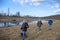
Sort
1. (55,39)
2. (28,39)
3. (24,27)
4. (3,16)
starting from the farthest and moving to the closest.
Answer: (3,16), (28,39), (55,39), (24,27)

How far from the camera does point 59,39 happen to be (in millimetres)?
14820

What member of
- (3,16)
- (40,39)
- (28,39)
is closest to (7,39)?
(28,39)

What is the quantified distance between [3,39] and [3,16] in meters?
77.5

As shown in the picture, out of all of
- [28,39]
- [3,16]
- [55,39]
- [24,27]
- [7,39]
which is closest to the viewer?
[24,27]

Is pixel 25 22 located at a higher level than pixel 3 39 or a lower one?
higher

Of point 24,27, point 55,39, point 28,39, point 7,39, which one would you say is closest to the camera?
point 24,27

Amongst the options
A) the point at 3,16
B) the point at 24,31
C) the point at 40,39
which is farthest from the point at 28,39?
the point at 3,16

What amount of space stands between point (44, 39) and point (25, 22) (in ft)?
10.7

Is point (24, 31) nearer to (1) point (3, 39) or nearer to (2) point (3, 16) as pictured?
(1) point (3, 39)

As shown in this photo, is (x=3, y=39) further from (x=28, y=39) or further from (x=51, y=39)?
(x=51, y=39)

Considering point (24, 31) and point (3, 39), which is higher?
point (24, 31)

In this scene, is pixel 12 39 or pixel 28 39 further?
pixel 12 39

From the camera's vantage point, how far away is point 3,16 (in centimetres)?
9381

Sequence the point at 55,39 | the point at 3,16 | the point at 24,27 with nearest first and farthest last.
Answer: the point at 24,27
the point at 55,39
the point at 3,16
